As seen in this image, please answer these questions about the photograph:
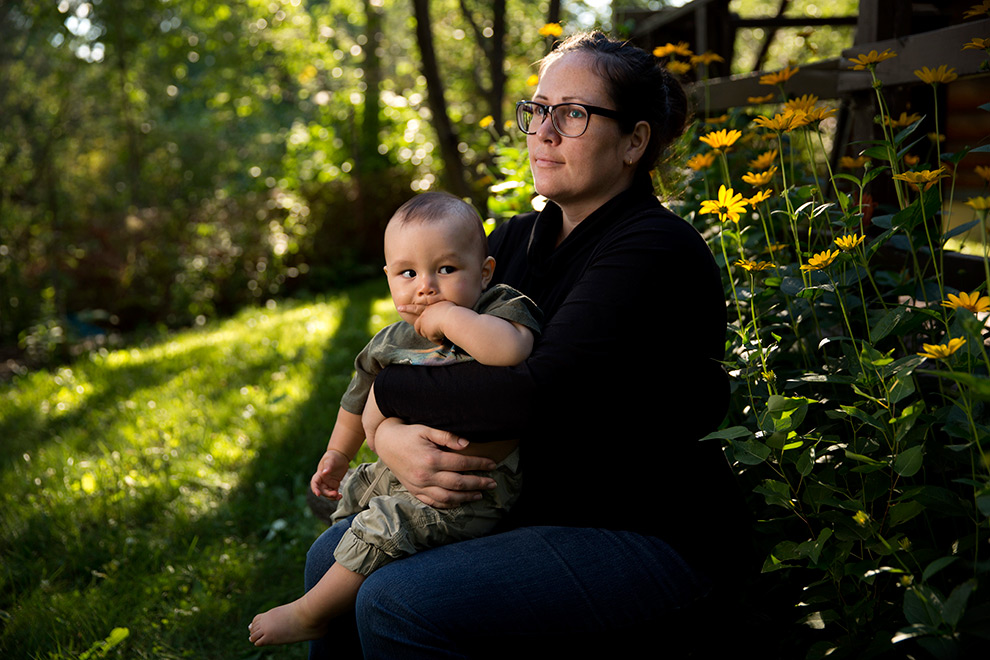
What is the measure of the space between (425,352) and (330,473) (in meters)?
0.50

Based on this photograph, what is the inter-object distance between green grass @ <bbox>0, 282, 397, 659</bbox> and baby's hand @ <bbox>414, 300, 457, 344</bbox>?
1.25 metres

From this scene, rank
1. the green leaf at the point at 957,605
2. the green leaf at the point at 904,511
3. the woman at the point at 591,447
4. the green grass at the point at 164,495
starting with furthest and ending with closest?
the green grass at the point at 164,495, the woman at the point at 591,447, the green leaf at the point at 904,511, the green leaf at the point at 957,605

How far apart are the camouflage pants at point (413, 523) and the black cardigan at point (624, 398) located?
6 cm

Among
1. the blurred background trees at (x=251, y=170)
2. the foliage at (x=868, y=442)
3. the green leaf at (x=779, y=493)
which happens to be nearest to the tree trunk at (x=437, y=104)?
the blurred background trees at (x=251, y=170)

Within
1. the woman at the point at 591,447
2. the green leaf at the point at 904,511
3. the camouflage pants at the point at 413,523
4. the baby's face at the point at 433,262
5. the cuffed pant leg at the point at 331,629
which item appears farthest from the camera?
the cuffed pant leg at the point at 331,629

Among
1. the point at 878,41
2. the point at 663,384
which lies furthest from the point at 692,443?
the point at 878,41

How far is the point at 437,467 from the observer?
167 centimetres

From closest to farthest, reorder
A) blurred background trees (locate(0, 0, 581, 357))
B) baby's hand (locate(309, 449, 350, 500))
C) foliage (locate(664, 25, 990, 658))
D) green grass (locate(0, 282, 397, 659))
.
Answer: foliage (locate(664, 25, 990, 658)), baby's hand (locate(309, 449, 350, 500)), green grass (locate(0, 282, 397, 659)), blurred background trees (locate(0, 0, 581, 357))

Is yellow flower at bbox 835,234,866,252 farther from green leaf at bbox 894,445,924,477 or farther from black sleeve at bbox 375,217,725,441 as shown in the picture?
green leaf at bbox 894,445,924,477

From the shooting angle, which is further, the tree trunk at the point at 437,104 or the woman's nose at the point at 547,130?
the tree trunk at the point at 437,104

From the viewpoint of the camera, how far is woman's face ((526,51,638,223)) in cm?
185

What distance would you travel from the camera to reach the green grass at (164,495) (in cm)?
259

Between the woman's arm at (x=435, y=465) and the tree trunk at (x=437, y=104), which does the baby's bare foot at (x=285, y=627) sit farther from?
the tree trunk at (x=437, y=104)

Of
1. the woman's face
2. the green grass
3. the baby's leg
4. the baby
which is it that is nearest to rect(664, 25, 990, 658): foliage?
the woman's face
